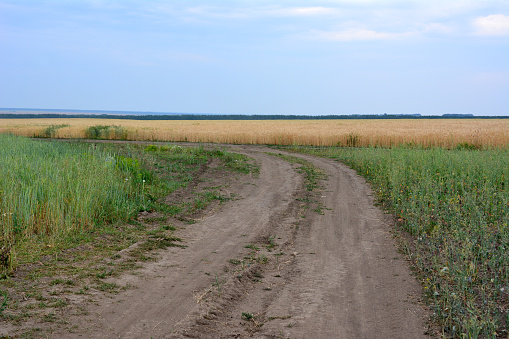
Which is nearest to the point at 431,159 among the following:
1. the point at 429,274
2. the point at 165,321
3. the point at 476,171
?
the point at 476,171

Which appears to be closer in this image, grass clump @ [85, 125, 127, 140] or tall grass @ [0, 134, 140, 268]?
tall grass @ [0, 134, 140, 268]

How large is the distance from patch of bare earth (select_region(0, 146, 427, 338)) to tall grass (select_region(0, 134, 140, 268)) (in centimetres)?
164

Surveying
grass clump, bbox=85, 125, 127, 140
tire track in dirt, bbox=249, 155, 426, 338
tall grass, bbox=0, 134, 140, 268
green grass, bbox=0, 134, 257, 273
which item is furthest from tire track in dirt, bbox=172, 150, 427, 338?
grass clump, bbox=85, 125, 127, 140

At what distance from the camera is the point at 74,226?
781 centimetres

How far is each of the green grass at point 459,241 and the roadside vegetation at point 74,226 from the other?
13.2 ft

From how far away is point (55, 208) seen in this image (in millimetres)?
7680

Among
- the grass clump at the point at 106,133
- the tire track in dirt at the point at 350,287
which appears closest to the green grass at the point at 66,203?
the tire track in dirt at the point at 350,287

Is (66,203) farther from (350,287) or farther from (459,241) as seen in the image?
(459,241)

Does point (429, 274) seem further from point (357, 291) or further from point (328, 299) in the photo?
point (328, 299)

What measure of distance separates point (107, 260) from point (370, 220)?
18.4 feet

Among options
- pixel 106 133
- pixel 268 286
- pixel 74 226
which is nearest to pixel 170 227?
pixel 74 226

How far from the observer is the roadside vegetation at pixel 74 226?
5.29 m

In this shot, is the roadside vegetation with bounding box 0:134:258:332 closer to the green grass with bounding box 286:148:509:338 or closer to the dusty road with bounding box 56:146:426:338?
Answer: the dusty road with bounding box 56:146:426:338

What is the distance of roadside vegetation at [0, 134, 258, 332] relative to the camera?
5.29 m
